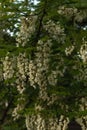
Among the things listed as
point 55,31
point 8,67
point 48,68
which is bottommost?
point 48,68

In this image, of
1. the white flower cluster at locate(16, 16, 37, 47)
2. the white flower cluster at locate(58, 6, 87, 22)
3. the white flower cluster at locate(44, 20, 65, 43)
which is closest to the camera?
the white flower cluster at locate(16, 16, 37, 47)

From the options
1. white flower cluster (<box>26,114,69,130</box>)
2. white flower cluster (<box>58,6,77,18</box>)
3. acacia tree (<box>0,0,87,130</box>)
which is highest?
white flower cluster (<box>58,6,77,18</box>)

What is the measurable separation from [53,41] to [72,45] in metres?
0.40

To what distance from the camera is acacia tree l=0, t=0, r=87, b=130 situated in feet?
23.6

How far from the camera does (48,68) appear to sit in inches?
294

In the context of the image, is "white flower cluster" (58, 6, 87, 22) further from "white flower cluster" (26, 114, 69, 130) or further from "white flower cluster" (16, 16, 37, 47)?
"white flower cluster" (26, 114, 69, 130)

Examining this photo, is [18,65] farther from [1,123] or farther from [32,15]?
[1,123]

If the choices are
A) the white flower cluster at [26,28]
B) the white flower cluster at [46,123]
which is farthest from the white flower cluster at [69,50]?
the white flower cluster at [46,123]

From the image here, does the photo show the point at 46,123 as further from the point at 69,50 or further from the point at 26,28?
the point at 26,28

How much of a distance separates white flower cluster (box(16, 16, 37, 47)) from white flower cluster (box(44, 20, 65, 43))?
32cm

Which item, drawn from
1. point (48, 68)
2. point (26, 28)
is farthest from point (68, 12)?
point (48, 68)

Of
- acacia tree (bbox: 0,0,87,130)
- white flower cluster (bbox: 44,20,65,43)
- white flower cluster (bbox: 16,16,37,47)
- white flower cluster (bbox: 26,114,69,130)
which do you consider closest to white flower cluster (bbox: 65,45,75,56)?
acacia tree (bbox: 0,0,87,130)

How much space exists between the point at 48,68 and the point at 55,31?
0.75 metres

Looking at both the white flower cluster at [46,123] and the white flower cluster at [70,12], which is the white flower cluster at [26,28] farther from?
the white flower cluster at [46,123]
